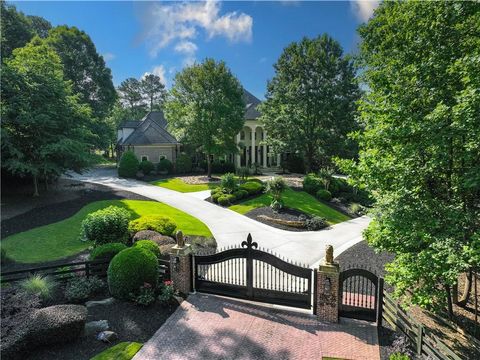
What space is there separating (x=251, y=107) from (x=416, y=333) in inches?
1559

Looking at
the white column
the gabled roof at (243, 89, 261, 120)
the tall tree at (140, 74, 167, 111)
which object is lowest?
the white column

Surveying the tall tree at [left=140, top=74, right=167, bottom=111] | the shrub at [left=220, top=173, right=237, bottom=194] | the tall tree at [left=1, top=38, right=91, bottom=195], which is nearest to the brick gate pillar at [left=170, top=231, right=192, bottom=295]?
the shrub at [left=220, top=173, right=237, bottom=194]

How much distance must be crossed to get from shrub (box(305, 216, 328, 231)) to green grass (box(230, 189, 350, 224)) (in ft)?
4.03

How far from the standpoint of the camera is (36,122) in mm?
19859

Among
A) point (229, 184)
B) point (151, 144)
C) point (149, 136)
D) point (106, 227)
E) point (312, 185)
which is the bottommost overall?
point (106, 227)

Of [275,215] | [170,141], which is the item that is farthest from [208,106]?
[275,215]

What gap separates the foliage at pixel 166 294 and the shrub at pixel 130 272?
39 cm

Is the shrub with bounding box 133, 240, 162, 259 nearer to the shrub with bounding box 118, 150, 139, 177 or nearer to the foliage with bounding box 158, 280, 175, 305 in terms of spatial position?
the foliage with bounding box 158, 280, 175, 305

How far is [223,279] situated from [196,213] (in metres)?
9.41

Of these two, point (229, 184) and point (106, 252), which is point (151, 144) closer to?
point (229, 184)

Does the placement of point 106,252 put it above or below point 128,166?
below

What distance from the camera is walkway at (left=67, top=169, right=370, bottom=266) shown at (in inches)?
563

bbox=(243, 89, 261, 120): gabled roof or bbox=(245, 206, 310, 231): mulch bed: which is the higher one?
bbox=(243, 89, 261, 120): gabled roof

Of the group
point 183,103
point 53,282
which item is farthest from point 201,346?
point 183,103
